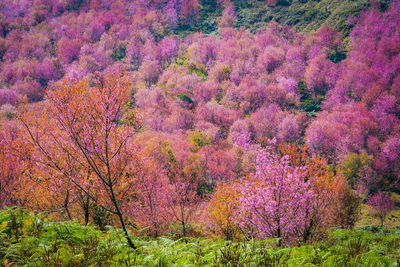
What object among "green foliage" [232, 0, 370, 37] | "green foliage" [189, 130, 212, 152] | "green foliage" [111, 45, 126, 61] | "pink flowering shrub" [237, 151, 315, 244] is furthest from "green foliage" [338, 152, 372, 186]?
"green foliage" [111, 45, 126, 61]

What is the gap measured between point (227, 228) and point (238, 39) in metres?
91.3

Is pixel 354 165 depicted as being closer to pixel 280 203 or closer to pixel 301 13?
pixel 280 203

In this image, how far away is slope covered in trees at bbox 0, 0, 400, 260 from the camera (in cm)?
983

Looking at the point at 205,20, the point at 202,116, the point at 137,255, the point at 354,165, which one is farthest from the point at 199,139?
the point at 205,20

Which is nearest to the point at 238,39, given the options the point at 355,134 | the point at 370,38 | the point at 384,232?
the point at 370,38

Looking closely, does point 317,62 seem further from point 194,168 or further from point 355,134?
point 194,168

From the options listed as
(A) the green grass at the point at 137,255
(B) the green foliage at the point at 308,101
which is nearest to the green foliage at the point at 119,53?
(B) the green foliage at the point at 308,101

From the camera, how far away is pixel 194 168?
1441 inches

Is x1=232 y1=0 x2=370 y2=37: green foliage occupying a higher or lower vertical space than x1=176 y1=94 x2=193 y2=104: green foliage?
higher

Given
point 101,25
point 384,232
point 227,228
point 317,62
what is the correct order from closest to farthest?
point 227,228 < point 384,232 < point 317,62 < point 101,25

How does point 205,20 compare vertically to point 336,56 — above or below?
Result: above

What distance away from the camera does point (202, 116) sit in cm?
5600

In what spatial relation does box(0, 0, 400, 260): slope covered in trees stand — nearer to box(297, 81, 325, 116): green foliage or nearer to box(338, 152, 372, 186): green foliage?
box(338, 152, 372, 186): green foliage

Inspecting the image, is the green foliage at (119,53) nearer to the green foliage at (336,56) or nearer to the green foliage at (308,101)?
the green foliage at (308,101)
